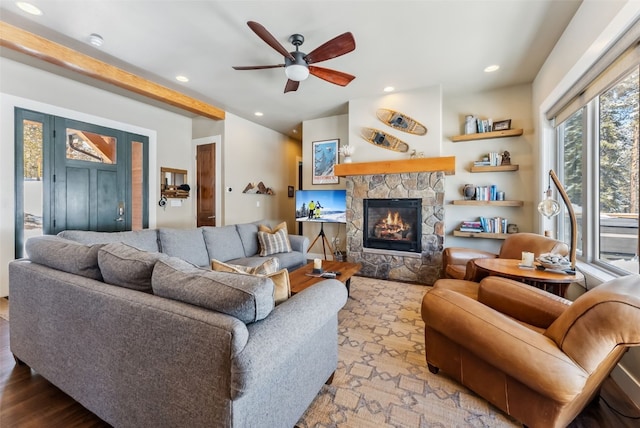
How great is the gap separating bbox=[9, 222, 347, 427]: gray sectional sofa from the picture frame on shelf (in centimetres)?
378

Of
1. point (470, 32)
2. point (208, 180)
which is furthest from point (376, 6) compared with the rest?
point (208, 180)

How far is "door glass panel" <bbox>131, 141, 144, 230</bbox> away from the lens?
4430 millimetres

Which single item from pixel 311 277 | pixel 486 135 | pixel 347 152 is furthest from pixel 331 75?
pixel 486 135

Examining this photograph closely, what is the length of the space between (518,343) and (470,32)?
110 inches

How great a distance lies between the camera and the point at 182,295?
104 cm

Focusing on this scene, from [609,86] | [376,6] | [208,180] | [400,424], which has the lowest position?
[400,424]

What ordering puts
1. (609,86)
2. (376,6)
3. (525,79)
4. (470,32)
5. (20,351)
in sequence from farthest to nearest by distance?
(525,79) < (470,32) < (376,6) < (609,86) < (20,351)

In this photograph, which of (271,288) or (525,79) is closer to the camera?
(271,288)

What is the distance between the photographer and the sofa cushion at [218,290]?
955 mm

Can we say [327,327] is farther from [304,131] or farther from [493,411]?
[304,131]

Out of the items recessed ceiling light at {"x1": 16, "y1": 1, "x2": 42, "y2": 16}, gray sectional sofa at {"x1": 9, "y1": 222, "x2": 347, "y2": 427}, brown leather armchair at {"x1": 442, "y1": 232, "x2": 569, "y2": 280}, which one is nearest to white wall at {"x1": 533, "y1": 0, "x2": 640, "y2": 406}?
brown leather armchair at {"x1": 442, "y1": 232, "x2": 569, "y2": 280}

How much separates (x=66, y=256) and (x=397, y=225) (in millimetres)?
3705

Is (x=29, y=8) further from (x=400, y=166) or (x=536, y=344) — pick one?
(x=536, y=344)

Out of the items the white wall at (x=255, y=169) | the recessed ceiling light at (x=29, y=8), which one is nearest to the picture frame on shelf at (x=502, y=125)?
the white wall at (x=255, y=169)
